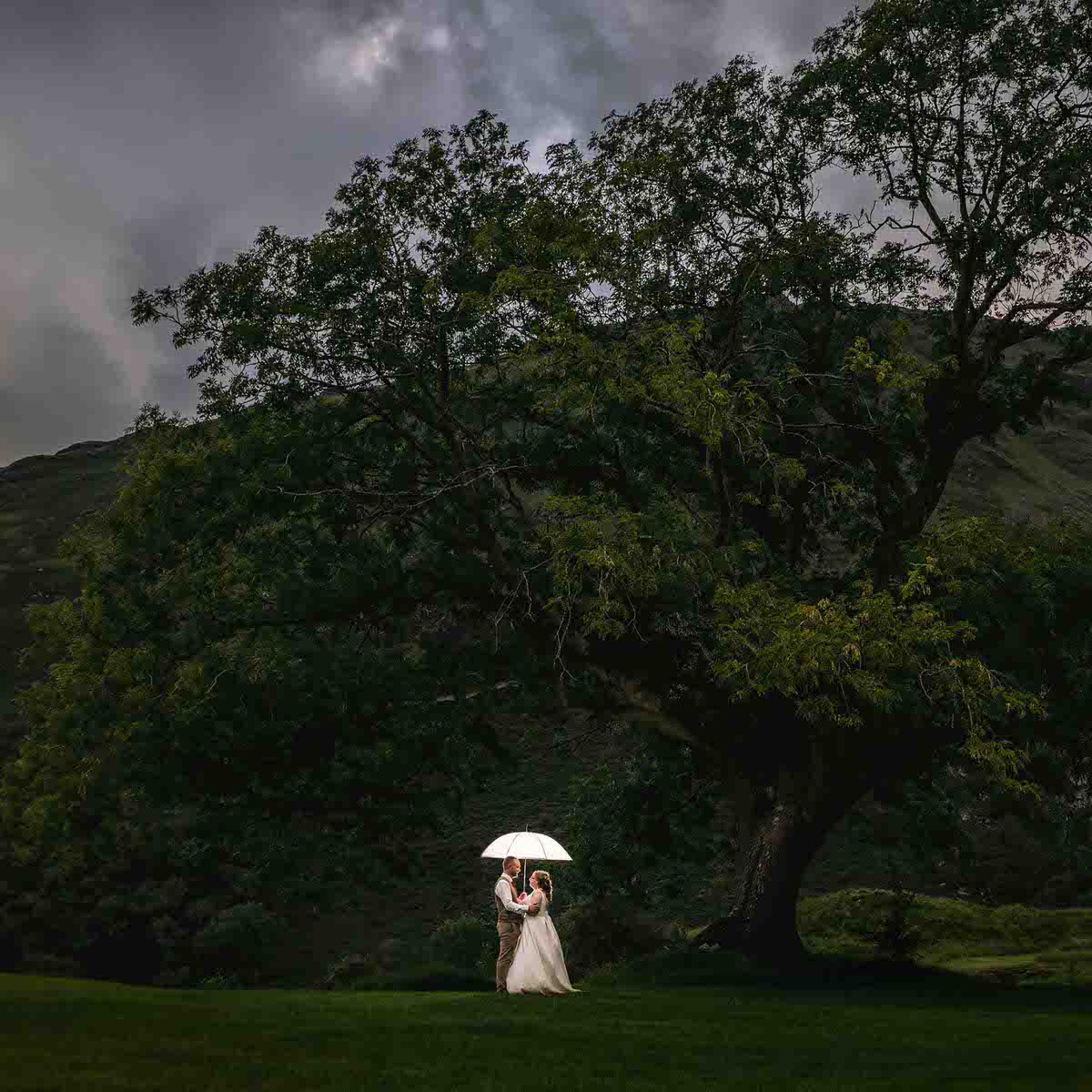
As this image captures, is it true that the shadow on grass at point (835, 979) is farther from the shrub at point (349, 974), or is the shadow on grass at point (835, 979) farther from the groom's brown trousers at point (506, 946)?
the shrub at point (349, 974)

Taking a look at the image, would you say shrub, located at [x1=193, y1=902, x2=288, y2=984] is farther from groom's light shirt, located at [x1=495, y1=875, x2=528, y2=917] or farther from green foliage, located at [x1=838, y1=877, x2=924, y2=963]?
groom's light shirt, located at [x1=495, y1=875, x2=528, y2=917]

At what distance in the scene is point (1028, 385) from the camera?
20.3 meters

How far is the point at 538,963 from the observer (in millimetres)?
15492

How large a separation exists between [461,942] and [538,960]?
19747 mm

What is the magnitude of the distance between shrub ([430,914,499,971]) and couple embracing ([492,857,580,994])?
1765 centimetres

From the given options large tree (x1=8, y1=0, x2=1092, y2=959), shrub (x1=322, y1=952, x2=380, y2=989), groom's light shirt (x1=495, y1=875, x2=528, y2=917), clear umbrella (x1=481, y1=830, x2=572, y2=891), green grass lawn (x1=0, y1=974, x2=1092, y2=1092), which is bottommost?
shrub (x1=322, y1=952, x2=380, y2=989)

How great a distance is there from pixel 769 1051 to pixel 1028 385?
13.8 m

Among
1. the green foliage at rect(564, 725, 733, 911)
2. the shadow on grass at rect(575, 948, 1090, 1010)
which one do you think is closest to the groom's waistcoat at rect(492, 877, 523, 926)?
the shadow on grass at rect(575, 948, 1090, 1010)

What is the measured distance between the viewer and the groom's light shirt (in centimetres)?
1569

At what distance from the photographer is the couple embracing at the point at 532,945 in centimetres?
1545

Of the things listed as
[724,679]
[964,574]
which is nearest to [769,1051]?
[724,679]

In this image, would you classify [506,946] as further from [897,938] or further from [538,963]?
[897,938]

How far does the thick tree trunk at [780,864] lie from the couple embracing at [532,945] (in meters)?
3.90

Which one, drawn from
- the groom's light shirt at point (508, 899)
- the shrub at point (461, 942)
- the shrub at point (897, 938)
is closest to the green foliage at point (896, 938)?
the shrub at point (897, 938)
